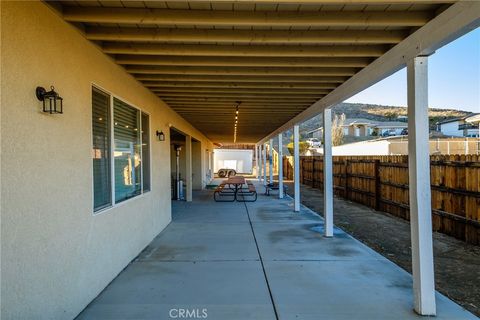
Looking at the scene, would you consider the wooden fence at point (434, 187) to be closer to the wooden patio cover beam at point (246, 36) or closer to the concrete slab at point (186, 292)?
the wooden patio cover beam at point (246, 36)

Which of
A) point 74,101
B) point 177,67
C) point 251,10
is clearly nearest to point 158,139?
point 177,67

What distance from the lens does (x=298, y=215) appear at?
852 centimetres

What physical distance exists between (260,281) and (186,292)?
919 millimetres

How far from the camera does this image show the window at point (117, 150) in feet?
12.1

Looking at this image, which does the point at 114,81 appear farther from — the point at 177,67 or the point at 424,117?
the point at 424,117

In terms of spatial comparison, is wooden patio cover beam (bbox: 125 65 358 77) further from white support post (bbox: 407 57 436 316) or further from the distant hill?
the distant hill

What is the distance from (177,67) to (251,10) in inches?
68.1

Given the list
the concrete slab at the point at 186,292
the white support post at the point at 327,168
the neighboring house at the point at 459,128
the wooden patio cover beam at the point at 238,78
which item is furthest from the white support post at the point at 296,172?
the neighboring house at the point at 459,128

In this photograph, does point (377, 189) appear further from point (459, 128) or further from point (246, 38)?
point (459, 128)

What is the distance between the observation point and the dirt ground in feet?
12.0

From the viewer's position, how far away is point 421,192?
3123mm

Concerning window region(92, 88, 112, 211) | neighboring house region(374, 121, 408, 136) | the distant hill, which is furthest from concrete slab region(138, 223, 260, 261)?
the distant hill

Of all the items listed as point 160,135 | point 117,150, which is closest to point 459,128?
point 160,135

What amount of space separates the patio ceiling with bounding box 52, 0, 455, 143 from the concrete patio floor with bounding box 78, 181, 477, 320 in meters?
2.75
